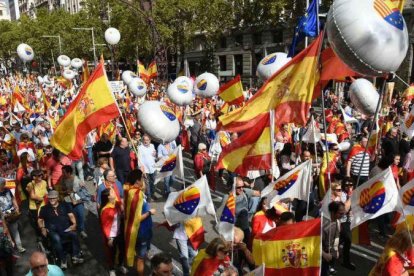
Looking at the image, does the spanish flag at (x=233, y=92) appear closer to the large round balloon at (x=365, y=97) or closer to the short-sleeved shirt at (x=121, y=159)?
the large round balloon at (x=365, y=97)

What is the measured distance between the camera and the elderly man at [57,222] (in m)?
6.13

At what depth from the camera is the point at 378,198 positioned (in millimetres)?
5203

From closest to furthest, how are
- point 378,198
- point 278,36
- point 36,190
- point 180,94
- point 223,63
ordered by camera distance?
point 378,198, point 36,190, point 180,94, point 278,36, point 223,63

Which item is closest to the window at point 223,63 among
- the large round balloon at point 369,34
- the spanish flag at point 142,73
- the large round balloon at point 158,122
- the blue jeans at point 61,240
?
the spanish flag at point 142,73

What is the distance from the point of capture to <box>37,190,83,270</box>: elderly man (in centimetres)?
613

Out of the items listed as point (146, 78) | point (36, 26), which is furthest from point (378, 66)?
point (36, 26)

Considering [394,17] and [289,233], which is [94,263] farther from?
[394,17]

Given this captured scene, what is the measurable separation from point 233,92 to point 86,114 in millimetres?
5193

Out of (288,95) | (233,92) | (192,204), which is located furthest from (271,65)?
(192,204)

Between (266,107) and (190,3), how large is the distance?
111 feet

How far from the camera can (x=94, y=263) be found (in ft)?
22.2

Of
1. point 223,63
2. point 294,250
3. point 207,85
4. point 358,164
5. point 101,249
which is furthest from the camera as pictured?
point 223,63

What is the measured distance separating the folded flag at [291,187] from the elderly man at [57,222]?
2.76 metres

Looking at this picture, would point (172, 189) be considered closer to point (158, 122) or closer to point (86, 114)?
point (158, 122)
